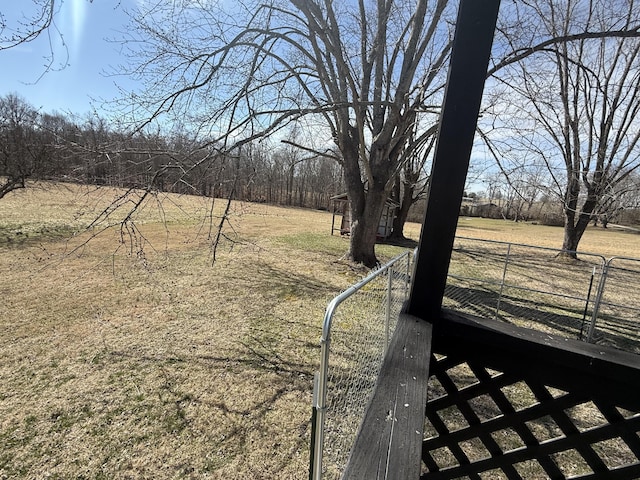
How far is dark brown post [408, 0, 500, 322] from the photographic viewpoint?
1183 mm

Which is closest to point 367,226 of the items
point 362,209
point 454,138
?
point 362,209

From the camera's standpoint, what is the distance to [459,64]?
1.22 metres

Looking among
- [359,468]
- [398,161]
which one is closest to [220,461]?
[359,468]

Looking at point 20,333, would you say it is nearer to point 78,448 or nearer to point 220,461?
point 78,448

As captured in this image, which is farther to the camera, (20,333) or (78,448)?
(20,333)

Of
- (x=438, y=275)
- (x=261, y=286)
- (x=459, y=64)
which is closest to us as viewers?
(x=459, y=64)

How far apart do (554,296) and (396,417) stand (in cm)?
872

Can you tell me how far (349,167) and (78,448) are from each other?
22.6 ft

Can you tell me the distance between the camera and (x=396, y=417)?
946 millimetres

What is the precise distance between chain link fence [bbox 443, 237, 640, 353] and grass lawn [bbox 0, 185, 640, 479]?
2.96m

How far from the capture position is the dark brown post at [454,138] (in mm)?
1183

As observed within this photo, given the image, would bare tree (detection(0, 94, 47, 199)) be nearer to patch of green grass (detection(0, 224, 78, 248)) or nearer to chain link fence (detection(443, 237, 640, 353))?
patch of green grass (detection(0, 224, 78, 248))

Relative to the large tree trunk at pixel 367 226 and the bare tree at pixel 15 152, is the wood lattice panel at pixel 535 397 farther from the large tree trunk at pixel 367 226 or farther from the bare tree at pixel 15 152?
the bare tree at pixel 15 152

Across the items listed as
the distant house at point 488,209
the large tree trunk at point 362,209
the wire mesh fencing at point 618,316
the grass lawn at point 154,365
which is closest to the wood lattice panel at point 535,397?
the grass lawn at point 154,365
